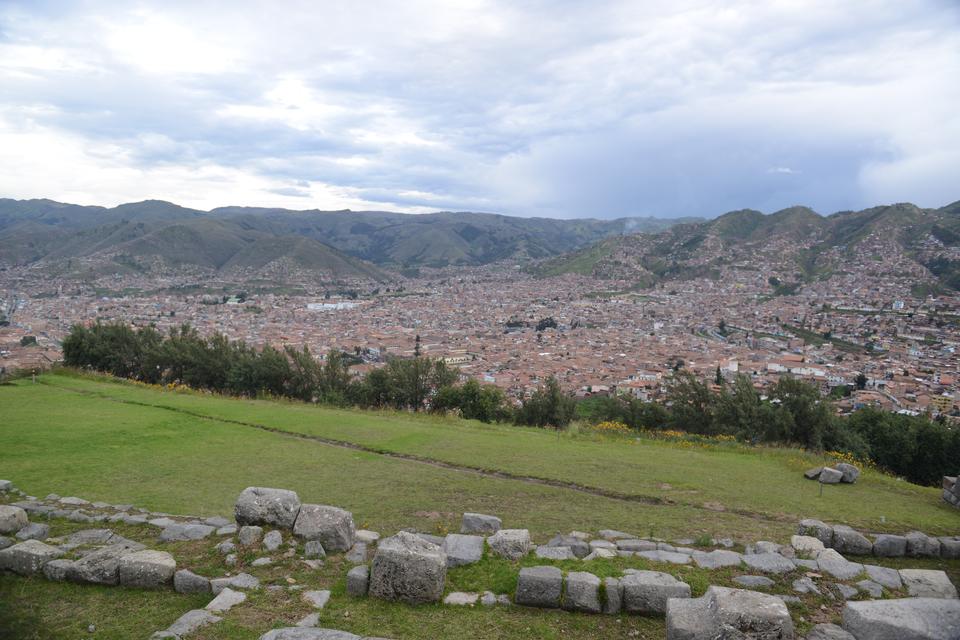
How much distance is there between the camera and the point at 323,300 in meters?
151

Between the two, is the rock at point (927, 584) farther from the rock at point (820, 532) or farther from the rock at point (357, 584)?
the rock at point (357, 584)

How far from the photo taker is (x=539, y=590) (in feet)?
22.8

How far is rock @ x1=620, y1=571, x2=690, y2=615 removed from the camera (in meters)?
6.78

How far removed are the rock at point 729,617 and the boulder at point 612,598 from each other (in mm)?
832

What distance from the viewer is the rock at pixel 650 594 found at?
678cm

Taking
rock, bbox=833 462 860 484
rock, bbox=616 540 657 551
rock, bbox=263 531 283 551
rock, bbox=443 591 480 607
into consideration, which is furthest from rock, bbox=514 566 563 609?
rock, bbox=833 462 860 484

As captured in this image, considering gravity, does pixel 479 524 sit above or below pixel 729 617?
below

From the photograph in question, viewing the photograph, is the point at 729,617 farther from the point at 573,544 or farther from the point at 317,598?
the point at 317,598

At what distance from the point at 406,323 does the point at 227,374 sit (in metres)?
82.4

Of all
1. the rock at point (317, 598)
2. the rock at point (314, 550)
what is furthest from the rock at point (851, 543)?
the rock at point (314, 550)

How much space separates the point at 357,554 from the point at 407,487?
164 inches

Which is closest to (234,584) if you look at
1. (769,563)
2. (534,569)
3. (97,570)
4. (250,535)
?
(250,535)

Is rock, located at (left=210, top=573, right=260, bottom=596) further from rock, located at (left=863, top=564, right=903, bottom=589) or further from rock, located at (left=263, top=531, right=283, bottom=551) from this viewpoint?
rock, located at (left=863, top=564, right=903, bottom=589)

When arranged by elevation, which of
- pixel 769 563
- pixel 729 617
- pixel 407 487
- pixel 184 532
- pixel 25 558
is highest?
pixel 729 617
